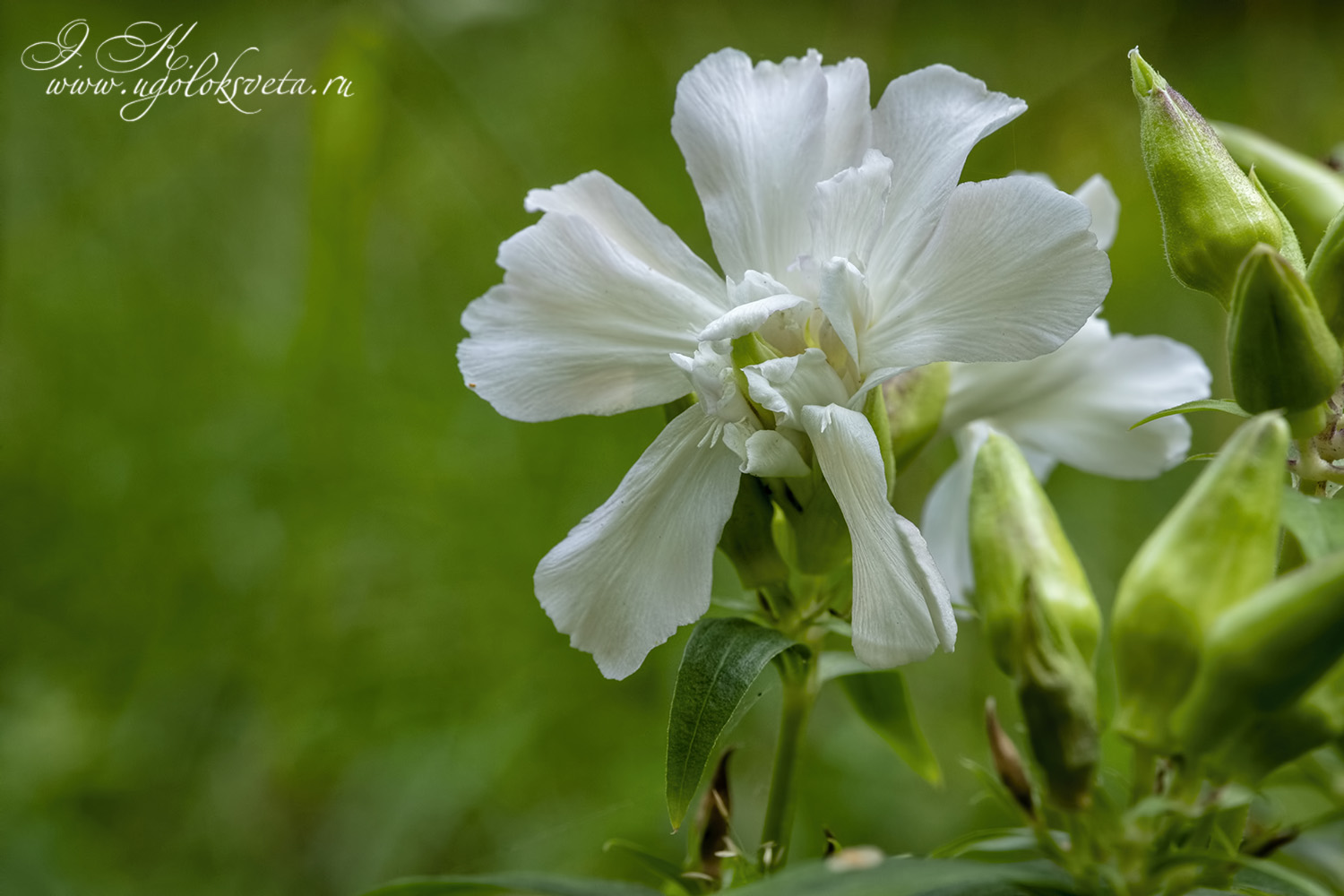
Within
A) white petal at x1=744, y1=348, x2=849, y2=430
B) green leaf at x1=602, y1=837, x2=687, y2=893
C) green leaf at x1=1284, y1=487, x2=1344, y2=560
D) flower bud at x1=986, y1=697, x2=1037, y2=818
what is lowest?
flower bud at x1=986, y1=697, x2=1037, y2=818

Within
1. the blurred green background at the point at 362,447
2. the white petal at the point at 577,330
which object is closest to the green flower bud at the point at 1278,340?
the white petal at the point at 577,330

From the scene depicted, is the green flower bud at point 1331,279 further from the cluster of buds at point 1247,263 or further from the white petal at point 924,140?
the white petal at point 924,140

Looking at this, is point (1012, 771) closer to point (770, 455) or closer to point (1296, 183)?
point (770, 455)

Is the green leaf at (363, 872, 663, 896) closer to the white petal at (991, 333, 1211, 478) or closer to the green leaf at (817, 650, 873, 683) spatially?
the green leaf at (817, 650, 873, 683)

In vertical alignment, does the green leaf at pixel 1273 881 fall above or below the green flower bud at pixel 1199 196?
below

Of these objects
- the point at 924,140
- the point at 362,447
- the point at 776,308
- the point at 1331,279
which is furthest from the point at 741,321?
the point at 362,447

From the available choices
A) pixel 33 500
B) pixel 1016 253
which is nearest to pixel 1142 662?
pixel 1016 253

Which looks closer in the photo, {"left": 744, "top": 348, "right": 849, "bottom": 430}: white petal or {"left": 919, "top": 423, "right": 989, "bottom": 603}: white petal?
{"left": 744, "top": 348, "right": 849, "bottom": 430}: white petal

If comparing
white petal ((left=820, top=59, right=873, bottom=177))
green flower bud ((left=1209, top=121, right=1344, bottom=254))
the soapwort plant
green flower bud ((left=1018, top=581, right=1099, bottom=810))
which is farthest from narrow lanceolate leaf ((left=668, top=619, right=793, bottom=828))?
green flower bud ((left=1209, top=121, right=1344, bottom=254))
